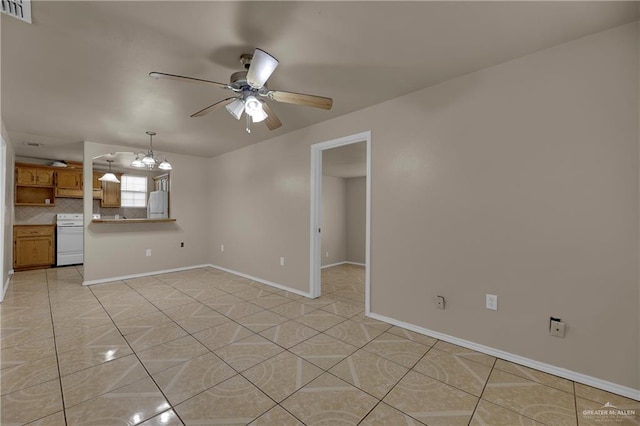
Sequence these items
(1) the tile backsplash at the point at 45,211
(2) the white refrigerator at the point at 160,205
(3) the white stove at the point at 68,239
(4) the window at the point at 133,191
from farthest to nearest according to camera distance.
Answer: (4) the window at the point at 133,191 < (3) the white stove at the point at 68,239 < (1) the tile backsplash at the point at 45,211 < (2) the white refrigerator at the point at 160,205

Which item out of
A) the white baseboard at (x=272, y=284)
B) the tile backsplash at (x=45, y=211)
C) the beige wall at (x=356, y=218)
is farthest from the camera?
the beige wall at (x=356, y=218)

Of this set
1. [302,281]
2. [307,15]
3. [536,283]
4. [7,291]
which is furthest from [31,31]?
[7,291]

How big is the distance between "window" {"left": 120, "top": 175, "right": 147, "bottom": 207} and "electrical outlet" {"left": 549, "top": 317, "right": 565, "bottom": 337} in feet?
23.2

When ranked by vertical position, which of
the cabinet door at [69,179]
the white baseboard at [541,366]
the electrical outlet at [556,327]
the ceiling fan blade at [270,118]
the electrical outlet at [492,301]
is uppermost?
the ceiling fan blade at [270,118]

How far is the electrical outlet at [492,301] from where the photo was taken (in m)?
2.26

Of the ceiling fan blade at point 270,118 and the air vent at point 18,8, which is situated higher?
the air vent at point 18,8

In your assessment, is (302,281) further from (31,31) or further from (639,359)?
(31,31)

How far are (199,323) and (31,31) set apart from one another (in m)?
2.67

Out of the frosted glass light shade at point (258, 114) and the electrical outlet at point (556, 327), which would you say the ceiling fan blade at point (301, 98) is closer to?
the frosted glass light shade at point (258, 114)

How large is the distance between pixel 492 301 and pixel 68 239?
7.63 meters

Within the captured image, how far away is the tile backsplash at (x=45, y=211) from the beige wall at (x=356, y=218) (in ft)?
20.6

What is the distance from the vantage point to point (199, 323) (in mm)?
2906

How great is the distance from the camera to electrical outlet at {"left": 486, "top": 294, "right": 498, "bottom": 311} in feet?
7.41

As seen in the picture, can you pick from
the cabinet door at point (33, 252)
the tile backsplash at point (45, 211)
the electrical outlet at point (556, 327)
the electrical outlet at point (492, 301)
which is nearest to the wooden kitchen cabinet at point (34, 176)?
the tile backsplash at point (45, 211)
